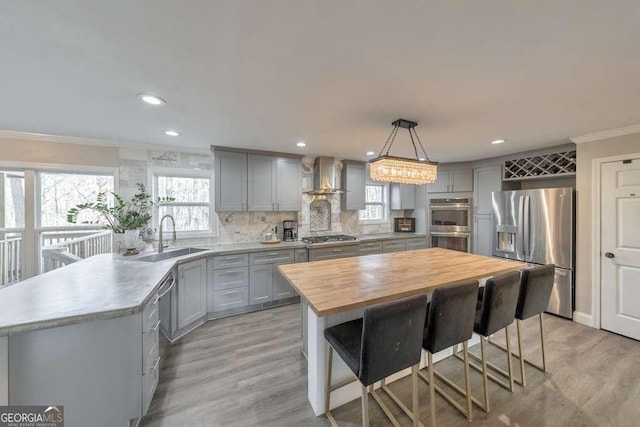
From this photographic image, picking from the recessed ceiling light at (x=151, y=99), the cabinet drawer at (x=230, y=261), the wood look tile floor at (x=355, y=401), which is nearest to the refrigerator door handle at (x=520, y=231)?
the wood look tile floor at (x=355, y=401)

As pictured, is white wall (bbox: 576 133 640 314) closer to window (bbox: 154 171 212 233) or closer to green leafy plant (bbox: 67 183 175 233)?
window (bbox: 154 171 212 233)

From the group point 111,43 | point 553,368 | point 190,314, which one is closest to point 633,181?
point 553,368

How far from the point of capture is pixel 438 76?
5.17 feet

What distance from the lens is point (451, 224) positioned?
4.54 metres

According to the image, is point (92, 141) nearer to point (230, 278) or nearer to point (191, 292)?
point (191, 292)

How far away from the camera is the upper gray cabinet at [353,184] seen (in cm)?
443

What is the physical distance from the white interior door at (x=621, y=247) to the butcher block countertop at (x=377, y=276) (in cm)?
166

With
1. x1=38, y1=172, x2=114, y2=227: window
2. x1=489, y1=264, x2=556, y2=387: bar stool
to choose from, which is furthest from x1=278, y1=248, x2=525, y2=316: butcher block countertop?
x1=38, y1=172, x2=114, y2=227: window

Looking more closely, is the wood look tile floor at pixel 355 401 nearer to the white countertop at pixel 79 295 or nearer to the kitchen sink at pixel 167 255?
the white countertop at pixel 79 295

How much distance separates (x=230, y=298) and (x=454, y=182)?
14.5ft

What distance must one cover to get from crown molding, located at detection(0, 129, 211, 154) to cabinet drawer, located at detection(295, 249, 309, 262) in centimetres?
209

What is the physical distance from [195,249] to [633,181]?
5.39 m

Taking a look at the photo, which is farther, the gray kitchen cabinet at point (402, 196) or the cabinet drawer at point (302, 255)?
the gray kitchen cabinet at point (402, 196)

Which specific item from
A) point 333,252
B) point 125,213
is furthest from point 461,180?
point 125,213
